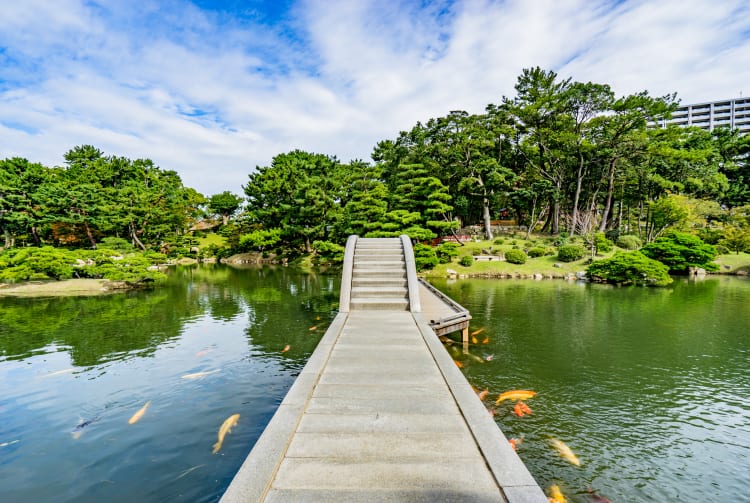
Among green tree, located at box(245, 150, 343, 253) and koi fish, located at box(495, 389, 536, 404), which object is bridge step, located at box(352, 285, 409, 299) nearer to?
koi fish, located at box(495, 389, 536, 404)

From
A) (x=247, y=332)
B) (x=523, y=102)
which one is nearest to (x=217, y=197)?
(x=523, y=102)

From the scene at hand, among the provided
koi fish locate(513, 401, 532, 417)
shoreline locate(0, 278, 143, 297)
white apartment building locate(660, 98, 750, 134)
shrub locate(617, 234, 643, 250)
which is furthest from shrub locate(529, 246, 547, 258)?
white apartment building locate(660, 98, 750, 134)

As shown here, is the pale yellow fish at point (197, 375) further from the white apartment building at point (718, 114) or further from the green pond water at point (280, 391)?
the white apartment building at point (718, 114)

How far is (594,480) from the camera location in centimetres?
437

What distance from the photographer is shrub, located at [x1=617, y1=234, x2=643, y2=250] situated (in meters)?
28.2

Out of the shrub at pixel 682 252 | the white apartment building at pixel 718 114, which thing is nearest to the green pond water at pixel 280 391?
the shrub at pixel 682 252

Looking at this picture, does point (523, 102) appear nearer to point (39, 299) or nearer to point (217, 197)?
point (39, 299)

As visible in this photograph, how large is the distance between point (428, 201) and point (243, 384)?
2336 cm

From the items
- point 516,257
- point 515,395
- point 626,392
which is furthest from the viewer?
point 516,257

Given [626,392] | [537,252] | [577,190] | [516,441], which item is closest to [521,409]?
[516,441]

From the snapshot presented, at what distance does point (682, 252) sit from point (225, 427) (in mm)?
28522

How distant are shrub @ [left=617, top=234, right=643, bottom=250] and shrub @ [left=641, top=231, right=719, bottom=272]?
4.57 meters

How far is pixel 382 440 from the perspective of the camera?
124 inches

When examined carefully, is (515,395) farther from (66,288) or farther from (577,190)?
(577,190)
